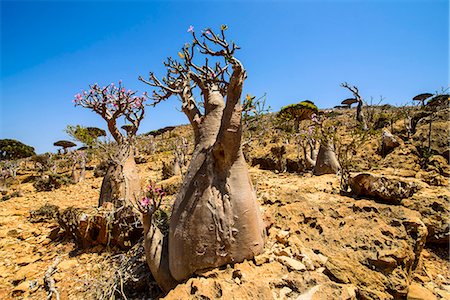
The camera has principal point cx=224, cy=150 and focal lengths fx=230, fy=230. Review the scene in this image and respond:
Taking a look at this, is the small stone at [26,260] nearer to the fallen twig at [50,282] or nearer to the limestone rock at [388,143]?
the fallen twig at [50,282]

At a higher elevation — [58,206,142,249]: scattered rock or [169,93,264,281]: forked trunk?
[169,93,264,281]: forked trunk

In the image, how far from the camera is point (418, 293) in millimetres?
2111

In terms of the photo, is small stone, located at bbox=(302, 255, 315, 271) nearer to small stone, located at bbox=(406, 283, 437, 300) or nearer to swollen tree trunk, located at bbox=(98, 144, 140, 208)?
small stone, located at bbox=(406, 283, 437, 300)

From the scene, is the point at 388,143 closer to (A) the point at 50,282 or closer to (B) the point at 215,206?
(B) the point at 215,206

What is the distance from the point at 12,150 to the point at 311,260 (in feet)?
87.2

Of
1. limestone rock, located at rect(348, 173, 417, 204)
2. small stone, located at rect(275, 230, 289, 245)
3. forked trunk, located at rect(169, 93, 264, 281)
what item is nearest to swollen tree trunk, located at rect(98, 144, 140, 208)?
forked trunk, located at rect(169, 93, 264, 281)

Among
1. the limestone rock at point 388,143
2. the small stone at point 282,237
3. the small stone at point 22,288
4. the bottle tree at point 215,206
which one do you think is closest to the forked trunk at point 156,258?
the bottle tree at point 215,206

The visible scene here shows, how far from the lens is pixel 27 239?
170 inches

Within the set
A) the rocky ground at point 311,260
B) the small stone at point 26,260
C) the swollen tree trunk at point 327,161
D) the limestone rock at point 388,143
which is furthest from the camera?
the limestone rock at point 388,143

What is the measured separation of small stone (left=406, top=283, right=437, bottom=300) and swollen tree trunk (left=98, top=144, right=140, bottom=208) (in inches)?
157

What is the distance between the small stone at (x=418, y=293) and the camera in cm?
205

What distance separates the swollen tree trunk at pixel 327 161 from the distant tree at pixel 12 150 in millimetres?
25174

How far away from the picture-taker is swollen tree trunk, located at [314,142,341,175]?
6.86m

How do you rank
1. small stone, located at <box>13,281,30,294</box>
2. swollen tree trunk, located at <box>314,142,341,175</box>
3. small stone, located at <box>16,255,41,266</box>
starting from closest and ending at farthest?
1. small stone, located at <box>13,281,30,294</box>
2. small stone, located at <box>16,255,41,266</box>
3. swollen tree trunk, located at <box>314,142,341,175</box>
